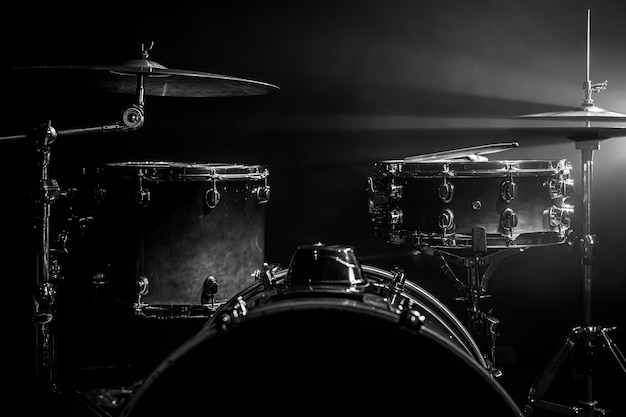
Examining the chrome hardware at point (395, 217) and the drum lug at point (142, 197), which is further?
the chrome hardware at point (395, 217)

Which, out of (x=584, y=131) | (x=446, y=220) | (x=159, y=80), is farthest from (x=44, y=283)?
(x=584, y=131)

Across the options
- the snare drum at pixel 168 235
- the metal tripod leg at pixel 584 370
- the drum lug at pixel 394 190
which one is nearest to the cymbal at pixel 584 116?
the drum lug at pixel 394 190

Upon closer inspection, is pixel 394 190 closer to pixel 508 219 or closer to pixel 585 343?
pixel 508 219

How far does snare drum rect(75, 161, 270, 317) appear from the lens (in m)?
2.92

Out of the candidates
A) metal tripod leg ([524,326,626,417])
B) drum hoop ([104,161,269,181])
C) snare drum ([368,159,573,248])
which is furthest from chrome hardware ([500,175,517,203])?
drum hoop ([104,161,269,181])

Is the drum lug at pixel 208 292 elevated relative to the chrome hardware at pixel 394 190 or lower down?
lower down

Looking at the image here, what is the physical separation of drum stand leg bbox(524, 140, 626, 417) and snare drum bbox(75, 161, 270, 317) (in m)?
1.51

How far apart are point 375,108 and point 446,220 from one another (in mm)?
1106

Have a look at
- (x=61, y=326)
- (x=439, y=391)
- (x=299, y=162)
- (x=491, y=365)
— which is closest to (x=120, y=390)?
(x=61, y=326)

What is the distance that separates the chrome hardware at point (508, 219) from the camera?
2955 mm

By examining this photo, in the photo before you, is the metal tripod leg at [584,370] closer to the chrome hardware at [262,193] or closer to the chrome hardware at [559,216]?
the chrome hardware at [559,216]

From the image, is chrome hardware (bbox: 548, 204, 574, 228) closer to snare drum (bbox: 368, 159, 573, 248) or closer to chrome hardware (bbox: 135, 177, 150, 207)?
snare drum (bbox: 368, 159, 573, 248)

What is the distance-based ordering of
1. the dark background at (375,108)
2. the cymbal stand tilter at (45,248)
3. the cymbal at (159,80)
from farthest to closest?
the dark background at (375,108) → the cymbal stand tilter at (45,248) → the cymbal at (159,80)

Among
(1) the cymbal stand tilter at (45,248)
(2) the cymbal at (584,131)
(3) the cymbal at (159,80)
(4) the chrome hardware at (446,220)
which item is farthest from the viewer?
(4) the chrome hardware at (446,220)
